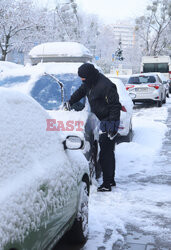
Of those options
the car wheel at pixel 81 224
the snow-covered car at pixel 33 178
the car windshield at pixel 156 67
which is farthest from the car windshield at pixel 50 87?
the car windshield at pixel 156 67

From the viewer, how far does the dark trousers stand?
6.28m

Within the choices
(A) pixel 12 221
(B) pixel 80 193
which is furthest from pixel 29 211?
(B) pixel 80 193

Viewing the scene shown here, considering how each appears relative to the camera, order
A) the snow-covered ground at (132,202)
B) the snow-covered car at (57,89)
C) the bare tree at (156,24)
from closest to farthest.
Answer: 1. the snow-covered ground at (132,202)
2. the snow-covered car at (57,89)
3. the bare tree at (156,24)

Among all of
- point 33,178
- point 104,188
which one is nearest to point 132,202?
point 104,188

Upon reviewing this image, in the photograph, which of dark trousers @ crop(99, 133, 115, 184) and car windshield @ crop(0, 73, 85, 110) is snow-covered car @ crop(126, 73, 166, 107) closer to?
car windshield @ crop(0, 73, 85, 110)

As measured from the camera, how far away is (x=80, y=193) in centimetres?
414

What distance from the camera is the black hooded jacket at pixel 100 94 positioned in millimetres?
6027

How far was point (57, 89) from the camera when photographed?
6.83 m

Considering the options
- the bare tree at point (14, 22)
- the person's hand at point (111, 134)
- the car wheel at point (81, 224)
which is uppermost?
the bare tree at point (14, 22)

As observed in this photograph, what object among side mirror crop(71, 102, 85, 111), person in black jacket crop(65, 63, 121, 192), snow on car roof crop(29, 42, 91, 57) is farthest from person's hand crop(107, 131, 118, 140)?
snow on car roof crop(29, 42, 91, 57)

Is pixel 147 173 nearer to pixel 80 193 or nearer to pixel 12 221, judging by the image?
pixel 80 193

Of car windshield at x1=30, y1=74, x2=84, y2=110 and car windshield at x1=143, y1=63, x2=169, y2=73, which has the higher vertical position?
car windshield at x1=143, y1=63, x2=169, y2=73

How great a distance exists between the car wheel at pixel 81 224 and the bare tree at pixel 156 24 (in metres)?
60.1

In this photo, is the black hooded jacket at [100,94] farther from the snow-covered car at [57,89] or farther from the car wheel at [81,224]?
the car wheel at [81,224]
